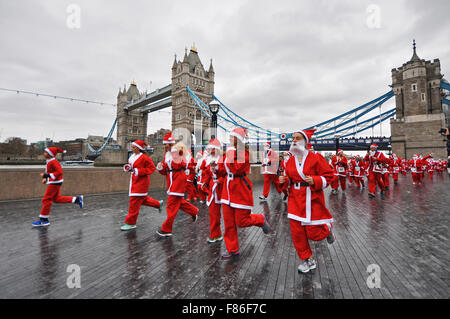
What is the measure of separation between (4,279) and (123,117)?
8633 centimetres

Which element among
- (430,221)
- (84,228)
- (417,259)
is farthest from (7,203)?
(430,221)

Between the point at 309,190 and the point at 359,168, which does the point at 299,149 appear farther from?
the point at 359,168

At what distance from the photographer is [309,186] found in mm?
2639

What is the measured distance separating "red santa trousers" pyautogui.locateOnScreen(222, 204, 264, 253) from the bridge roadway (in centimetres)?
24

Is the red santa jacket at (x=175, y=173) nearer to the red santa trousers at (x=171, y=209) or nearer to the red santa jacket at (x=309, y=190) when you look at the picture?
the red santa trousers at (x=171, y=209)

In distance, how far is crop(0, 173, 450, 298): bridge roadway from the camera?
7.26 ft

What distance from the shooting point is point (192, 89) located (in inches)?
2291

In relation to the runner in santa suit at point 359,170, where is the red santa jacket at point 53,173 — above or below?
above

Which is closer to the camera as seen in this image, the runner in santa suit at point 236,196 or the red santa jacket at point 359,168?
the runner in santa suit at point 236,196

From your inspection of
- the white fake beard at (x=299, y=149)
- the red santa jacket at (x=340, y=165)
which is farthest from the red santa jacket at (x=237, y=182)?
the red santa jacket at (x=340, y=165)

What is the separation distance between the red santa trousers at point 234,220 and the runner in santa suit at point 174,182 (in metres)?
1.23

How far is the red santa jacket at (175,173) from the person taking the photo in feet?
13.4

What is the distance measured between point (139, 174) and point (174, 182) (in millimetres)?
755
